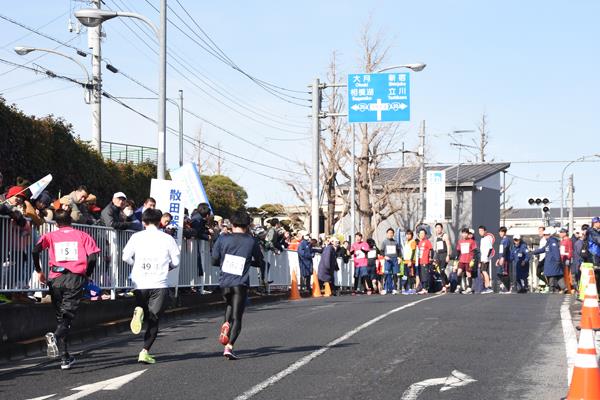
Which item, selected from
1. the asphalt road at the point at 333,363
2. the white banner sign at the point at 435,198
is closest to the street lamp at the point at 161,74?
the asphalt road at the point at 333,363

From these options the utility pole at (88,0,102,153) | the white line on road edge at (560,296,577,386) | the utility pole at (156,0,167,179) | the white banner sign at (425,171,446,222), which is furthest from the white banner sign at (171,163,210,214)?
the white banner sign at (425,171,446,222)

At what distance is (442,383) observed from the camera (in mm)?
9070

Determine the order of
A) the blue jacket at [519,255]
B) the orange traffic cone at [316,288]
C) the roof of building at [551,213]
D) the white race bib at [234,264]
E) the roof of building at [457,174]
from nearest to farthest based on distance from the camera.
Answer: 1. the white race bib at [234,264]
2. the orange traffic cone at [316,288]
3. the blue jacket at [519,255]
4. the roof of building at [457,174]
5. the roof of building at [551,213]

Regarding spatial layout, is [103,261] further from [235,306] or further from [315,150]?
[315,150]

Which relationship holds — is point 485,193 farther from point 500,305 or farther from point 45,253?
point 45,253

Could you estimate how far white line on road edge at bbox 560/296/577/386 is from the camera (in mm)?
10277

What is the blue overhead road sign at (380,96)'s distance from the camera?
3278cm

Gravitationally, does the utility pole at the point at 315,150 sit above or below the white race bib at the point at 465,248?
above

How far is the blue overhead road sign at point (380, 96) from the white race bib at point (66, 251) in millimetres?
22574

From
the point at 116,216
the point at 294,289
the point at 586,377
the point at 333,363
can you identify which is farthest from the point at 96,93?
the point at 586,377

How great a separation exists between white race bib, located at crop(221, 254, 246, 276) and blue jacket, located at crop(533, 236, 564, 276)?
17.6 metres

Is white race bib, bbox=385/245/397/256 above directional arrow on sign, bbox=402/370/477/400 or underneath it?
above

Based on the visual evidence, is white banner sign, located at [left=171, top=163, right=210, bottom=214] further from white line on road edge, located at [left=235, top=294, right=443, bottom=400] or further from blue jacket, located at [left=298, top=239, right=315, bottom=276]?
blue jacket, located at [left=298, top=239, right=315, bottom=276]

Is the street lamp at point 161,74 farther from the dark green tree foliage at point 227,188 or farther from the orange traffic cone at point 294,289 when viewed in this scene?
the dark green tree foliage at point 227,188
